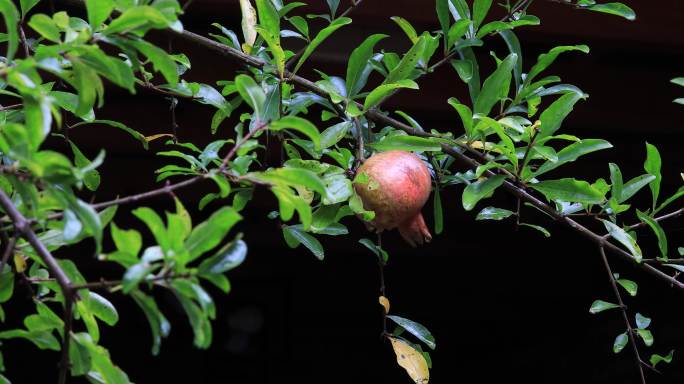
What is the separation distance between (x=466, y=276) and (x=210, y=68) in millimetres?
1057

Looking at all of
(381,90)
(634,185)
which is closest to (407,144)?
(381,90)

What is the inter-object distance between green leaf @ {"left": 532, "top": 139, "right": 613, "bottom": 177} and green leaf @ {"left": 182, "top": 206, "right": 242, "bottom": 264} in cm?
43

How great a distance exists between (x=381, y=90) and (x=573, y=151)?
22 centimetres

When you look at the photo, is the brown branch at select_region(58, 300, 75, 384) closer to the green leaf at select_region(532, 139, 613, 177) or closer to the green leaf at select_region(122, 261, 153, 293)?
the green leaf at select_region(122, 261, 153, 293)

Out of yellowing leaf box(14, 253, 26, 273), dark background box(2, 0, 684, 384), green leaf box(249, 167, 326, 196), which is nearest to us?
green leaf box(249, 167, 326, 196)

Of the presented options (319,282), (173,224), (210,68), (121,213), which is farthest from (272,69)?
(319,282)

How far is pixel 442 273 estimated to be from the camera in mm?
2281

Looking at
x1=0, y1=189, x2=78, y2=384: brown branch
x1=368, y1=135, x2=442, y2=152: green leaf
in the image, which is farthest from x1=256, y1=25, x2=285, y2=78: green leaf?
x1=0, y1=189, x2=78, y2=384: brown branch

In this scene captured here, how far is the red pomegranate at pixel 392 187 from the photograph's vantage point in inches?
31.9

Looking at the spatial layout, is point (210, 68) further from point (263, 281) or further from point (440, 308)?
point (440, 308)

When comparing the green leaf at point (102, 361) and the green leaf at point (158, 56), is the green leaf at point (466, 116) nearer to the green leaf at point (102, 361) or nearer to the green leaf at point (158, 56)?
the green leaf at point (158, 56)

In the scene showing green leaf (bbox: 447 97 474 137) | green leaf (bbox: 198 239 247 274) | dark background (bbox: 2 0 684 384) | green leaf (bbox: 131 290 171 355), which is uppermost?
green leaf (bbox: 198 239 247 274)

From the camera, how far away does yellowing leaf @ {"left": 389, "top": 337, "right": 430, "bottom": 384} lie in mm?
987

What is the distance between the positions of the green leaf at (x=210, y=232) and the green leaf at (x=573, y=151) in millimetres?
425
